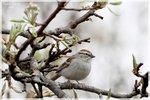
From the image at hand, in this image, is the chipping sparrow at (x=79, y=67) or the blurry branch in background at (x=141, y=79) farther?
the chipping sparrow at (x=79, y=67)

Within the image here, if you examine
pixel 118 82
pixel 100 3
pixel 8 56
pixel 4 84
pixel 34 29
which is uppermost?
pixel 100 3

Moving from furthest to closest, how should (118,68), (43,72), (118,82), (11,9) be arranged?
(118,68), (118,82), (11,9), (43,72)

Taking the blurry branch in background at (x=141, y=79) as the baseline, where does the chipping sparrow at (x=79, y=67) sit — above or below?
below

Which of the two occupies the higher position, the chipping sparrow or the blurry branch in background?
the blurry branch in background

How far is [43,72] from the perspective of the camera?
2512 mm

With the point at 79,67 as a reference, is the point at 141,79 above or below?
above

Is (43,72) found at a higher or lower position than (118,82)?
higher

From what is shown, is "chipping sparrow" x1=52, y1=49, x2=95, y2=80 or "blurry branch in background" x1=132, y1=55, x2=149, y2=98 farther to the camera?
"chipping sparrow" x1=52, y1=49, x2=95, y2=80

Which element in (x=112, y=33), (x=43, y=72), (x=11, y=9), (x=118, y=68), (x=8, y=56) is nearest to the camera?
(x=8, y=56)

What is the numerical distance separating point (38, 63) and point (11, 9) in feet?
8.58

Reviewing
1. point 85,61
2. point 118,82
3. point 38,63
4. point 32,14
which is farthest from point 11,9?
point 32,14

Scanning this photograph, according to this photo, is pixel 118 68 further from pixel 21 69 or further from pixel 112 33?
pixel 21 69

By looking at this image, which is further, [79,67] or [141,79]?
[79,67]

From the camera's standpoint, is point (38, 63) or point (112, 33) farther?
point (112, 33)
